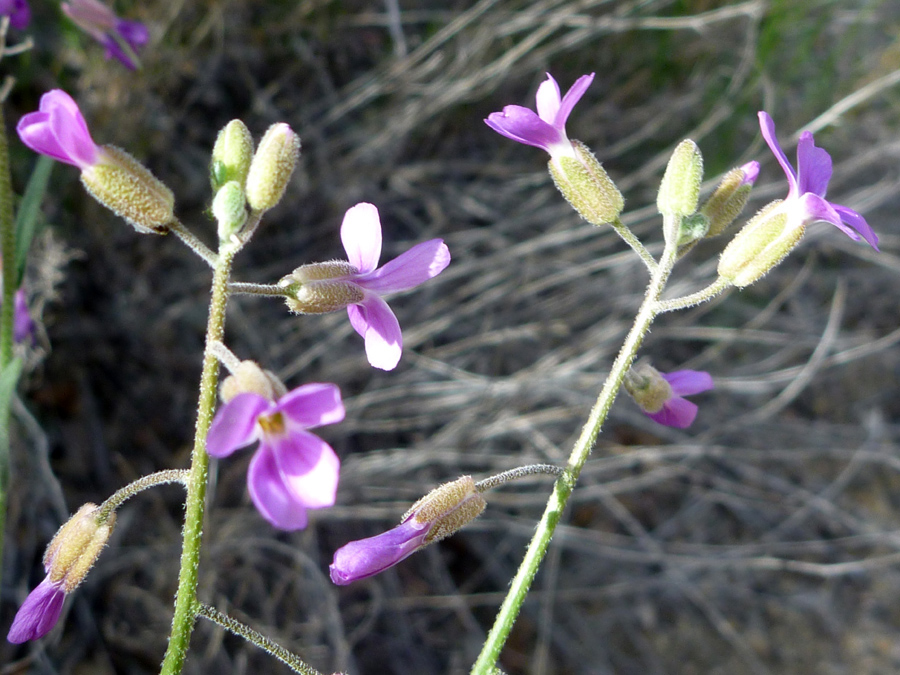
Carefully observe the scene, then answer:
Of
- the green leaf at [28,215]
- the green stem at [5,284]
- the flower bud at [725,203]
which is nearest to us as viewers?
the flower bud at [725,203]

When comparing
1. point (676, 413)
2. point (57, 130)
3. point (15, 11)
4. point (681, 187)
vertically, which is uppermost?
point (15, 11)

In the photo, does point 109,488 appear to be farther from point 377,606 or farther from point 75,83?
point 75,83

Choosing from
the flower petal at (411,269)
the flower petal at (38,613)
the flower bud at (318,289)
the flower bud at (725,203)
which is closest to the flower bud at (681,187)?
the flower bud at (725,203)

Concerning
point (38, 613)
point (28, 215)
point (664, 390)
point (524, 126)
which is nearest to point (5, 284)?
point (28, 215)

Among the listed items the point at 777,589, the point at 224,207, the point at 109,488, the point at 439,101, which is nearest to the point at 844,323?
the point at 777,589

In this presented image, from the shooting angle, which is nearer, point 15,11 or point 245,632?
point 245,632

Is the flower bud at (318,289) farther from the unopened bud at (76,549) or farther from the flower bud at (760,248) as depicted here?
the flower bud at (760,248)

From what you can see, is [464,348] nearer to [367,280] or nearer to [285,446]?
[367,280]
